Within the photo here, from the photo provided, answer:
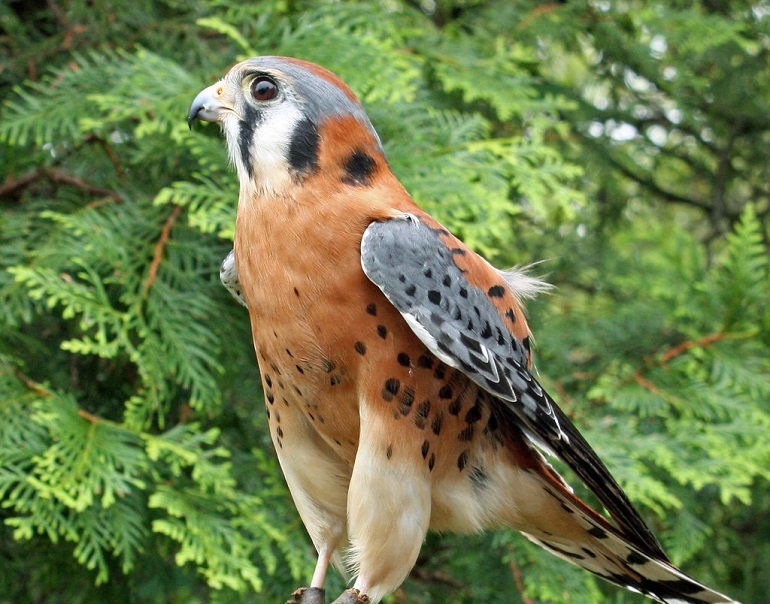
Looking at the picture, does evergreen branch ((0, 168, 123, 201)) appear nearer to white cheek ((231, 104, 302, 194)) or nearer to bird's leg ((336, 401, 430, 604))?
white cheek ((231, 104, 302, 194))

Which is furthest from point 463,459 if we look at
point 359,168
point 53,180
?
point 53,180

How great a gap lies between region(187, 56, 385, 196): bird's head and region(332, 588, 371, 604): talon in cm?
95

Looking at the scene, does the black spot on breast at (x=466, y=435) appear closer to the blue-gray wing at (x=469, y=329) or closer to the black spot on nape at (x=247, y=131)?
the blue-gray wing at (x=469, y=329)

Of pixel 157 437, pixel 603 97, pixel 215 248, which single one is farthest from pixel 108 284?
pixel 603 97

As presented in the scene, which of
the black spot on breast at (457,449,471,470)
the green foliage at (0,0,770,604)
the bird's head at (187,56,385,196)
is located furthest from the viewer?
the green foliage at (0,0,770,604)

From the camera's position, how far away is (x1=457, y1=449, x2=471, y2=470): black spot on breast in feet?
7.37

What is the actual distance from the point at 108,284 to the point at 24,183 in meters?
0.62

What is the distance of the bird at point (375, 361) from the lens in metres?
2.04

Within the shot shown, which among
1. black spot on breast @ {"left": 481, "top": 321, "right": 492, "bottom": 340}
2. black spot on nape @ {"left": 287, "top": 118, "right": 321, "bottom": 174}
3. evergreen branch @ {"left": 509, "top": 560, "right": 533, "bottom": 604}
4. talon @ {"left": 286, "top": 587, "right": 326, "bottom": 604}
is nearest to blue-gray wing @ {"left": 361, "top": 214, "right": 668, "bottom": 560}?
black spot on breast @ {"left": 481, "top": 321, "right": 492, "bottom": 340}

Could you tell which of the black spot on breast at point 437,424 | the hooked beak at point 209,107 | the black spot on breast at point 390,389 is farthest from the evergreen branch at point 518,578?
the hooked beak at point 209,107

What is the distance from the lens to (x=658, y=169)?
5.12m

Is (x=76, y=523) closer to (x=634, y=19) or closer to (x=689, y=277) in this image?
(x=689, y=277)

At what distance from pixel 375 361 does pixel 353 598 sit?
591 millimetres

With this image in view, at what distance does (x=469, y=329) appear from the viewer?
2.14 m
